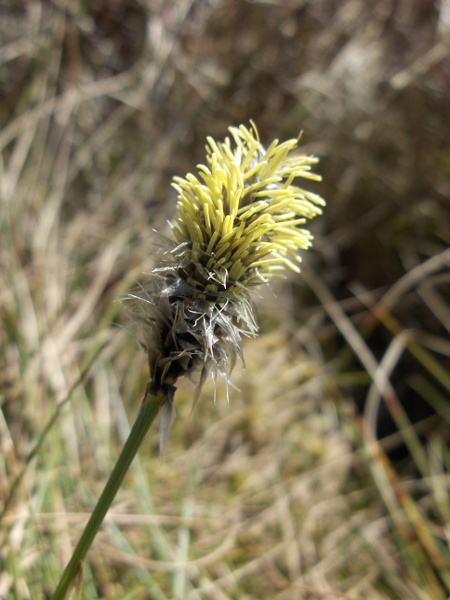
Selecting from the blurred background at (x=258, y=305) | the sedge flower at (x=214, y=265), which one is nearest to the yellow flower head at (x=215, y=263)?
the sedge flower at (x=214, y=265)

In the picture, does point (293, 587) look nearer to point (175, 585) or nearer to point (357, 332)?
point (175, 585)

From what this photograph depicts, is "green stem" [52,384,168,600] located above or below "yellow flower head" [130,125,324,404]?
below

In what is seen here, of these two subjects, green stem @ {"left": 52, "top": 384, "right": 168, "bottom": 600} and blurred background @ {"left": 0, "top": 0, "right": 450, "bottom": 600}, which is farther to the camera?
blurred background @ {"left": 0, "top": 0, "right": 450, "bottom": 600}

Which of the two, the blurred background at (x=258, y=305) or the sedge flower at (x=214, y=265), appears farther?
the blurred background at (x=258, y=305)

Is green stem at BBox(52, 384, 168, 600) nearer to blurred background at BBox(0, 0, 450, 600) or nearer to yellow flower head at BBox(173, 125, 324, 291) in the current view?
yellow flower head at BBox(173, 125, 324, 291)

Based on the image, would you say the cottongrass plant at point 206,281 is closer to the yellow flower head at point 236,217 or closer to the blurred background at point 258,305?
the yellow flower head at point 236,217

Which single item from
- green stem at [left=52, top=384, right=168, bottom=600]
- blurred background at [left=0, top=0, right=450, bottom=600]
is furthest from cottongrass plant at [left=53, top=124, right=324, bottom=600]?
blurred background at [left=0, top=0, right=450, bottom=600]

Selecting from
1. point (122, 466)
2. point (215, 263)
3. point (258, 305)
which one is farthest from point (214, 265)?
point (258, 305)
